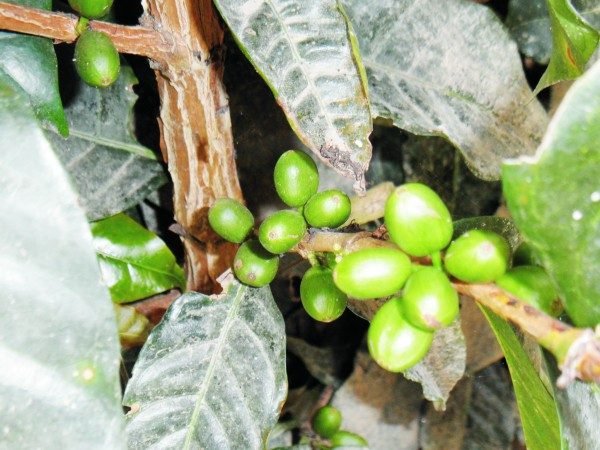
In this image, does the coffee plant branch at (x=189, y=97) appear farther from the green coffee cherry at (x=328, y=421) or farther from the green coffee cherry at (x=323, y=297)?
the green coffee cherry at (x=328, y=421)

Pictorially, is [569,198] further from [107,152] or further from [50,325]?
[107,152]

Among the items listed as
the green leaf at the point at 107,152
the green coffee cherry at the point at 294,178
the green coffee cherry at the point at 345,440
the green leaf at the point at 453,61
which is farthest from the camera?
the green coffee cherry at the point at 345,440

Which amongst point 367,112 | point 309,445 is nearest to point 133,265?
point 309,445

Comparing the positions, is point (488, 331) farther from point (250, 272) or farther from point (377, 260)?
point (377, 260)

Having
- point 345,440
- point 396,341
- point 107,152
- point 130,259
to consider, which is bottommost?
point 345,440

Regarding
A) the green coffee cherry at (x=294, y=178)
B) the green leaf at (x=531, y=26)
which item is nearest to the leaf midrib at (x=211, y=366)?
the green coffee cherry at (x=294, y=178)

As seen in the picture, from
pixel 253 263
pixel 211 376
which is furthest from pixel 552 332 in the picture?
pixel 211 376
